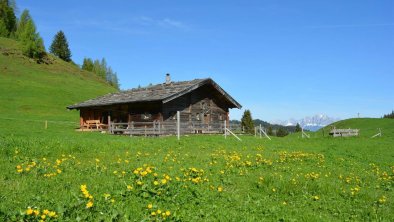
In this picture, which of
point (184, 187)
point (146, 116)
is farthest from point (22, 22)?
point (184, 187)

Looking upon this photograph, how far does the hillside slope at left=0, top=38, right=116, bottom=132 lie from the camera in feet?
193

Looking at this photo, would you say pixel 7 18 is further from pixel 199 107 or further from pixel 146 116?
pixel 199 107

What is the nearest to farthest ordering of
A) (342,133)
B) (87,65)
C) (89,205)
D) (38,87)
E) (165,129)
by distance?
(89,205) < (165,129) < (342,133) < (38,87) < (87,65)

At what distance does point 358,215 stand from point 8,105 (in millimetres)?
61728

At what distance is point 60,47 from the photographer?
406 ft

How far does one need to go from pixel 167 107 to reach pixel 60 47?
99041 millimetres

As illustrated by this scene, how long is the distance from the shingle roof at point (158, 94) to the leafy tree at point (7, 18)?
91900 mm

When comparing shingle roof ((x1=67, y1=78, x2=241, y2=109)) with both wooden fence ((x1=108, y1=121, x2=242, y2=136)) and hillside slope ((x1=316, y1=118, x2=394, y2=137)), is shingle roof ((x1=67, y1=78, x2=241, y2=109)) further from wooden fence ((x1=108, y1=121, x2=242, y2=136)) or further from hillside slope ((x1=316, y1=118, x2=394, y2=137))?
hillside slope ((x1=316, y1=118, x2=394, y2=137))

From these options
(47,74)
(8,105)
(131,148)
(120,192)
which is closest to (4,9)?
(47,74)

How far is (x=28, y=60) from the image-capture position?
9619 cm

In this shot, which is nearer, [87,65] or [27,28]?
[27,28]

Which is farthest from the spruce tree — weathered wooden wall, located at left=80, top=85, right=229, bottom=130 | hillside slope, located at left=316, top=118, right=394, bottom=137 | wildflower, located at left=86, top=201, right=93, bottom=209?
wildflower, located at left=86, top=201, right=93, bottom=209

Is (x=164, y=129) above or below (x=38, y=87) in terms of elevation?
below

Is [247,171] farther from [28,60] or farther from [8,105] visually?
[28,60]
